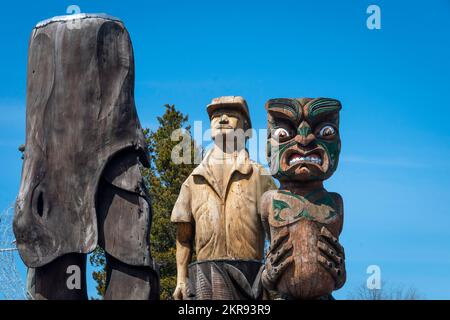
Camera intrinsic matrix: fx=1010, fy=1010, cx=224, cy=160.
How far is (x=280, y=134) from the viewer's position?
11070 millimetres

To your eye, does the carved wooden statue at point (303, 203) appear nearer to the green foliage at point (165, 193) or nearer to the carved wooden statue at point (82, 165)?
the carved wooden statue at point (82, 165)

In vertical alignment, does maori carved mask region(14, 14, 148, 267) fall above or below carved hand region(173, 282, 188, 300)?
above

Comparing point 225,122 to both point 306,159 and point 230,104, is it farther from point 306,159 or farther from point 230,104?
point 306,159

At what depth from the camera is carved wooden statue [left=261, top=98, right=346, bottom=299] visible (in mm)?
10680

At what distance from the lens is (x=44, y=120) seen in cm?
1009

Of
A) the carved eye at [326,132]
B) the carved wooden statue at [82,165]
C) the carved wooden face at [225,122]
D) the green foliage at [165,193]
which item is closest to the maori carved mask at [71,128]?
the carved wooden statue at [82,165]

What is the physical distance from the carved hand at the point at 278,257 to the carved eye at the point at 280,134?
3.38 ft

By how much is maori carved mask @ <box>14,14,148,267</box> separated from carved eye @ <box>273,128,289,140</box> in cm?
171

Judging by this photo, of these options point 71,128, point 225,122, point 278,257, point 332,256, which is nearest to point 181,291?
point 278,257

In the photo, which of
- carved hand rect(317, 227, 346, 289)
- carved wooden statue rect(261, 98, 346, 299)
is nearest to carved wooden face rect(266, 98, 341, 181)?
carved wooden statue rect(261, 98, 346, 299)

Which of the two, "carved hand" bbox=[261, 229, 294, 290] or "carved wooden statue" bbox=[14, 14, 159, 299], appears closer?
"carved wooden statue" bbox=[14, 14, 159, 299]

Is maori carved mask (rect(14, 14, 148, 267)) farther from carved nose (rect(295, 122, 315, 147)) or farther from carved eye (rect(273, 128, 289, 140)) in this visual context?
carved nose (rect(295, 122, 315, 147))
